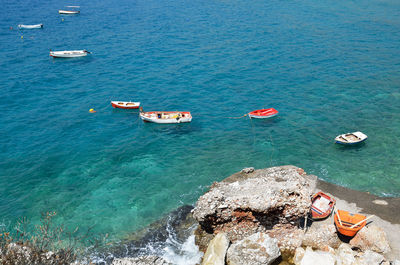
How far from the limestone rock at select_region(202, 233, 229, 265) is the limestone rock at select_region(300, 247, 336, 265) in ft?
19.8

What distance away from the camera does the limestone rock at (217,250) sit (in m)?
23.8

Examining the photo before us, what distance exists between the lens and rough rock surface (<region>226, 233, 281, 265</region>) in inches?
927

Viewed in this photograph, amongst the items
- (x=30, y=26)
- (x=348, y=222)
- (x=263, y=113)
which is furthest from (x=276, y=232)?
(x=30, y=26)

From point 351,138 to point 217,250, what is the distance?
1030 inches

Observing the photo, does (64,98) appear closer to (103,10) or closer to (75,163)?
(75,163)

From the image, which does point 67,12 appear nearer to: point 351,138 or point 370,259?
Result: point 351,138

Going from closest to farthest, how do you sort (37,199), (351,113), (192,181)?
(37,199)
(192,181)
(351,113)

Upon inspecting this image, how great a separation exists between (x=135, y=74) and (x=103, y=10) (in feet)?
200

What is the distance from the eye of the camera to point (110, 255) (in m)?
27.2

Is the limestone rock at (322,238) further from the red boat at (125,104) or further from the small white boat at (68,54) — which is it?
the small white boat at (68,54)

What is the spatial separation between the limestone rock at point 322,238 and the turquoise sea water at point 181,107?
33.4 ft

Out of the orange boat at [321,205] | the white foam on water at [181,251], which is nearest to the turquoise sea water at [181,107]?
the white foam on water at [181,251]

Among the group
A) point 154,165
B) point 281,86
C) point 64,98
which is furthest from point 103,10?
point 154,165

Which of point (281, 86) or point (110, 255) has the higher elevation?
point (281, 86)
